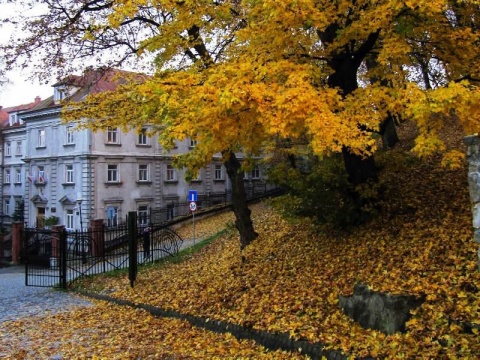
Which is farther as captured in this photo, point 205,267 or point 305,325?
point 205,267

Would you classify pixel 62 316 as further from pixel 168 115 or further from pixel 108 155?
pixel 108 155

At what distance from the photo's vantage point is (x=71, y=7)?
12.0 meters

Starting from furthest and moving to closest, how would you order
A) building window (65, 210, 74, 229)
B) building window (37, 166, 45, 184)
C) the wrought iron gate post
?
building window (37, 166, 45, 184)
building window (65, 210, 74, 229)
the wrought iron gate post

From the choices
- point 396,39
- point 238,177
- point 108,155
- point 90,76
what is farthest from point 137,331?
point 108,155

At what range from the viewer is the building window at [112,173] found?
31.4 meters

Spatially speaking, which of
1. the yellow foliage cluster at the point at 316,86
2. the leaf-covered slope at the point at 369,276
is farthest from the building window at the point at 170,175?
the yellow foliage cluster at the point at 316,86

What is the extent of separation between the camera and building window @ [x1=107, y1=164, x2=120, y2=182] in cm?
3139

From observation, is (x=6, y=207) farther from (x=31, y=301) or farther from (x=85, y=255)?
(x=31, y=301)

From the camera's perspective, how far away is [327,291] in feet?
23.6

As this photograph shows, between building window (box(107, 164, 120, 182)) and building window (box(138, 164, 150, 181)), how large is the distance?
5.83ft

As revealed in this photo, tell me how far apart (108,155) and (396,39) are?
27.1 meters

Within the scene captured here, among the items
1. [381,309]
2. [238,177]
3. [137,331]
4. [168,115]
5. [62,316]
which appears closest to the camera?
[381,309]

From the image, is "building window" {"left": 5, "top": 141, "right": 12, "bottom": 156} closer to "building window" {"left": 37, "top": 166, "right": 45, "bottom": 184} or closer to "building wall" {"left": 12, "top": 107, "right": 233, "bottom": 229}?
"building wall" {"left": 12, "top": 107, "right": 233, "bottom": 229}

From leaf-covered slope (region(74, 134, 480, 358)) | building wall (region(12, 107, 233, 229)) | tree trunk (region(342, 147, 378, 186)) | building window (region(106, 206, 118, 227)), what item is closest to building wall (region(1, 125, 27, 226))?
building wall (region(12, 107, 233, 229))
